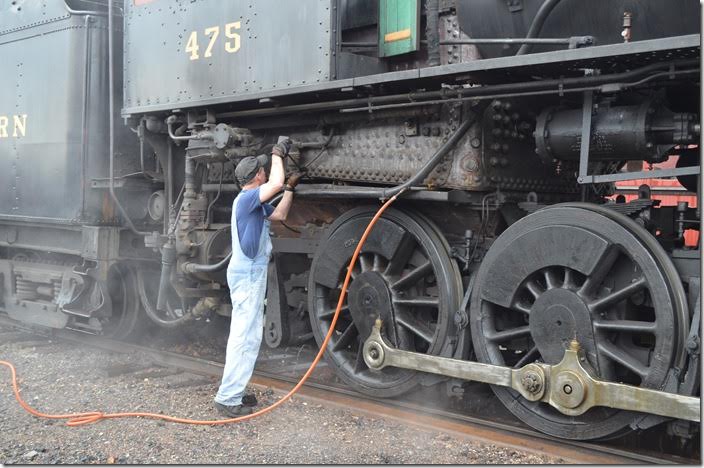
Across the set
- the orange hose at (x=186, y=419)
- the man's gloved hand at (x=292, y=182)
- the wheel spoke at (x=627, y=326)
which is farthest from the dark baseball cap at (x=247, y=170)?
the wheel spoke at (x=627, y=326)

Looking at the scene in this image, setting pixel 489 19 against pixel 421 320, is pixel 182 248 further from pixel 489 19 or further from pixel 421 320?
pixel 489 19

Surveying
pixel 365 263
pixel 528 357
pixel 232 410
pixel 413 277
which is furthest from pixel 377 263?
pixel 232 410

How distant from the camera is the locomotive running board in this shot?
10.9 ft

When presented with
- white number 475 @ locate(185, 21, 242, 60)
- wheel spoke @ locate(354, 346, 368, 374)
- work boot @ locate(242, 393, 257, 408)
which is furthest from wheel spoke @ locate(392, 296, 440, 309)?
white number 475 @ locate(185, 21, 242, 60)

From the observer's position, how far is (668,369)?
349cm

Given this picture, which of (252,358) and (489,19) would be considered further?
(252,358)

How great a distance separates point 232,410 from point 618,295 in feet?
7.90

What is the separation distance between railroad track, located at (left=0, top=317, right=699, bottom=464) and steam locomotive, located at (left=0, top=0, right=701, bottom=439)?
0.10 m

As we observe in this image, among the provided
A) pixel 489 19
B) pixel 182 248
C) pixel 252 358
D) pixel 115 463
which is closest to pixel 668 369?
pixel 489 19

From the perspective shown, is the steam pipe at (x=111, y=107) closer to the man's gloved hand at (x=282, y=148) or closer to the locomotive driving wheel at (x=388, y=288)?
the man's gloved hand at (x=282, y=148)

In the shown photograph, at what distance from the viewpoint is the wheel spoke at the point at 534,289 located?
13.1 feet

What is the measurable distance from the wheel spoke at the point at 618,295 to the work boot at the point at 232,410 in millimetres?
2230

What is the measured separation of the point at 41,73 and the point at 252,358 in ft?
13.3

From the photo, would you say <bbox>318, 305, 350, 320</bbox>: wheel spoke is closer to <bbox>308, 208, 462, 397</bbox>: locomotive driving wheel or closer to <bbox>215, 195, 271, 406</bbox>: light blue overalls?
<bbox>308, 208, 462, 397</bbox>: locomotive driving wheel
